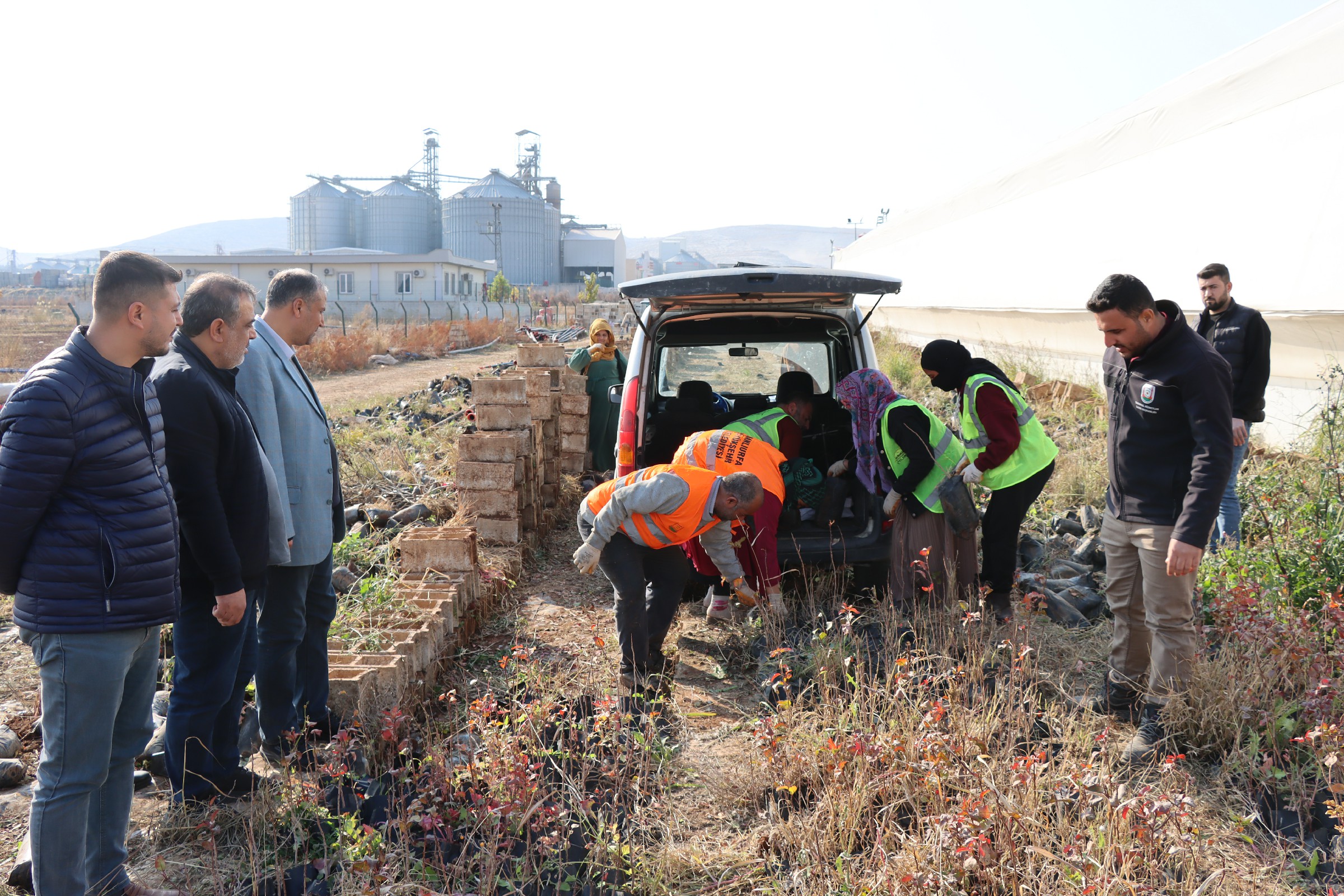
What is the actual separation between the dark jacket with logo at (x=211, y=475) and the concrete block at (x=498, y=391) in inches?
115

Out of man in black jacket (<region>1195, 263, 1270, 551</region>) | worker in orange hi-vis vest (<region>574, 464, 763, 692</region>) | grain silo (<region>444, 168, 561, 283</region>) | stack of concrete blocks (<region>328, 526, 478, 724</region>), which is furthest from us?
grain silo (<region>444, 168, 561, 283</region>)

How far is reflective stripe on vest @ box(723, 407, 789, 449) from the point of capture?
4.95 m

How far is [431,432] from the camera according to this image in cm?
1000

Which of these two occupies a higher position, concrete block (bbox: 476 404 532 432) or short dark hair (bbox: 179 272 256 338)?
short dark hair (bbox: 179 272 256 338)

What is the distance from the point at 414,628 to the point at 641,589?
1.07 meters

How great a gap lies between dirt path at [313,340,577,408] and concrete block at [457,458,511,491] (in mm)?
8013

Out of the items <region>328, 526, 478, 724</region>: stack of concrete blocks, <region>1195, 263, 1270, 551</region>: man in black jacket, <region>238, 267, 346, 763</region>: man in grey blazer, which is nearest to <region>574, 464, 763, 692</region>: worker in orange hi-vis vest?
<region>328, 526, 478, 724</region>: stack of concrete blocks

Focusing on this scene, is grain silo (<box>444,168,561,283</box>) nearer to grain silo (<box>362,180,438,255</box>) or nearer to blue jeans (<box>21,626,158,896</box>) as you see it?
grain silo (<box>362,180,438,255</box>)

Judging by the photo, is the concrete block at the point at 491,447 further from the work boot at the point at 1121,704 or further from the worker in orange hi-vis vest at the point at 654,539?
the work boot at the point at 1121,704

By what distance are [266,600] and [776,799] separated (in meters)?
2.09

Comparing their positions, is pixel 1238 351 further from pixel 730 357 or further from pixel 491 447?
pixel 491 447

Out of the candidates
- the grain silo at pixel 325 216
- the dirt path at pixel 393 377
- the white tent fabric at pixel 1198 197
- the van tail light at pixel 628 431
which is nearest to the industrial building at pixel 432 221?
the grain silo at pixel 325 216

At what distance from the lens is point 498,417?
Result: 6.09 m

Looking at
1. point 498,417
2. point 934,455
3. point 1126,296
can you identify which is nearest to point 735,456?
point 934,455
